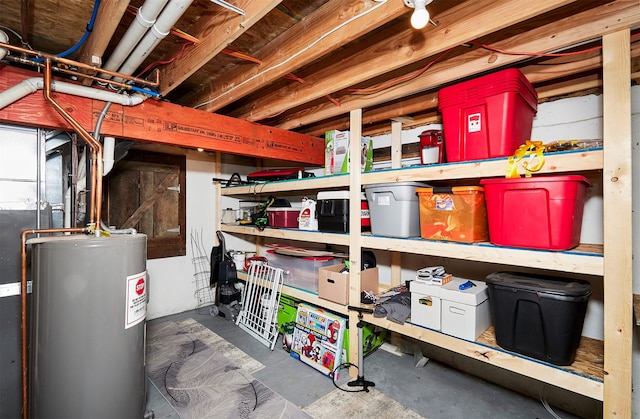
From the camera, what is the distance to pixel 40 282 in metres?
1.51

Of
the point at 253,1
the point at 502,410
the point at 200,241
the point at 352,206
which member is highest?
the point at 253,1

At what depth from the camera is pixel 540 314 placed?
1564mm

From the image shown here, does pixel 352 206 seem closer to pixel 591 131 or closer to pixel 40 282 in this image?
pixel 591 131

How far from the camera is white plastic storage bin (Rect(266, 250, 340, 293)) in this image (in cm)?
295

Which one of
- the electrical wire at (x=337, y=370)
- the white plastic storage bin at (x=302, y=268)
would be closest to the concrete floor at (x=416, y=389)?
the electrical wire at (x=337, y=370)

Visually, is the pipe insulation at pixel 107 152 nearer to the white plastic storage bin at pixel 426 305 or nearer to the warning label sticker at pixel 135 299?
the warning label sticker at pixel 135 299

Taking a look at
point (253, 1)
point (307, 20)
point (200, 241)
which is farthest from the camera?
point (200, 241)

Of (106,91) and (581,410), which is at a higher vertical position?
(106,91)

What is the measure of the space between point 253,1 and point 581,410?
10.6 feet

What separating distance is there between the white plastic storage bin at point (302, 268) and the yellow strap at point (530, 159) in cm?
179

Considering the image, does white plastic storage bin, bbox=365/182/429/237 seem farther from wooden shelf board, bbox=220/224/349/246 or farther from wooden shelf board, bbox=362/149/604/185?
wooden shelf board, bbox=220/224/349/246

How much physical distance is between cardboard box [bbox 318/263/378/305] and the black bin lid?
106 cm

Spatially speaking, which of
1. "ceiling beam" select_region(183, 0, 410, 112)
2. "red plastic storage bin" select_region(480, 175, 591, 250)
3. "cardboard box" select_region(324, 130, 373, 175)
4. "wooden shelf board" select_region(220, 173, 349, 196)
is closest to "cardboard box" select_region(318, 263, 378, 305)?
"wooden shelf board" select_region(220, 173, 349, 196)

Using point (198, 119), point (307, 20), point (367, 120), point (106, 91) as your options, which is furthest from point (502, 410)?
point (106, 91)
